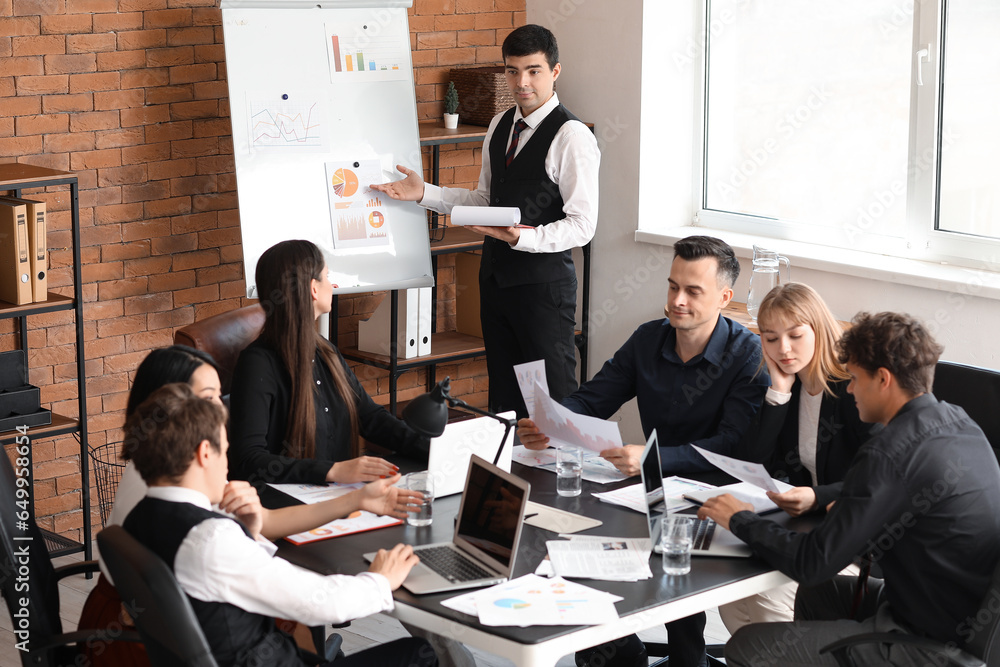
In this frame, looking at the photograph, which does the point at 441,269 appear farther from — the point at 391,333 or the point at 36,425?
the point at 36,425

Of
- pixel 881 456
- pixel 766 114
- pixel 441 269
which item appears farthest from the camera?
pixel 441 269

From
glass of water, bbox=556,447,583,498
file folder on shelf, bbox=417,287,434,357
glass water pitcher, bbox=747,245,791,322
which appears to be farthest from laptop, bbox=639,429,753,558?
file folder on shelf, bbox=417,287,434,357

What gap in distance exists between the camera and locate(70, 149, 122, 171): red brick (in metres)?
3.99

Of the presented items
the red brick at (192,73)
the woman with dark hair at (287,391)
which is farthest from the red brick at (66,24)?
the woman with dark hair at (287,391)

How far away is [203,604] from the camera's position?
1829 millimetres

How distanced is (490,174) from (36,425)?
73.0 inches

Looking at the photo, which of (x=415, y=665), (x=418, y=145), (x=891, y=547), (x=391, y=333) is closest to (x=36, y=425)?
(x=391, y=333)

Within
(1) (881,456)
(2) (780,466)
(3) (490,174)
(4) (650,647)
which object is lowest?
(4) (650,647)

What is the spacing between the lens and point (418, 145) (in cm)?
435

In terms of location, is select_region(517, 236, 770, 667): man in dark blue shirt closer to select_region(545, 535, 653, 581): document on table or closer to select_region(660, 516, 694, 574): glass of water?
select_region(545, 535, 653, 581): document on table

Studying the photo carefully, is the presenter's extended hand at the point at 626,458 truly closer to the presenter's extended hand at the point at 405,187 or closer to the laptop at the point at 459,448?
the laptop at the point at 459,448

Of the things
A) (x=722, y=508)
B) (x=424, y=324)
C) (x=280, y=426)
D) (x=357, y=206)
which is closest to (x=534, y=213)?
(x=357, y=206)

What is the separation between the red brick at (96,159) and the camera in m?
3.99

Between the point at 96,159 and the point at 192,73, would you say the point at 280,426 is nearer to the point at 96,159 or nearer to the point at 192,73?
the point at 96,159
